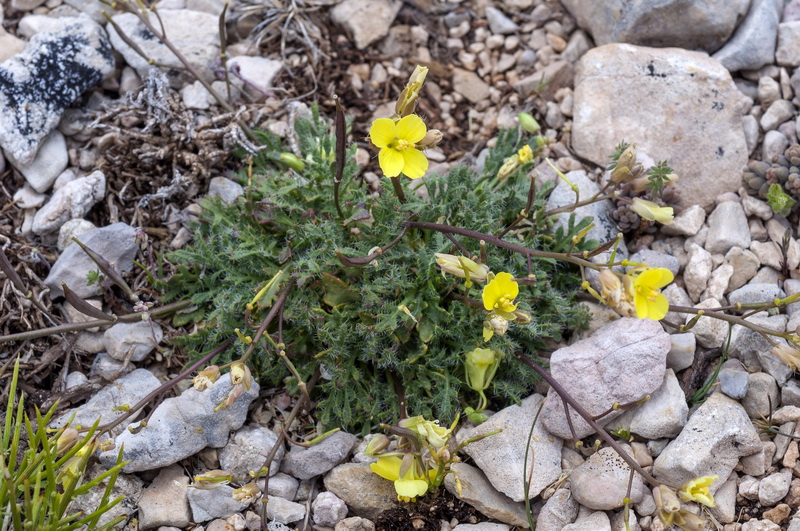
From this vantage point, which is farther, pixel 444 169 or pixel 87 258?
pixel 444 169

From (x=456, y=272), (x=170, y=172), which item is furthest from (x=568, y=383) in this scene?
(x=170, y=172)

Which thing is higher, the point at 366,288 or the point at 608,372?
the point at 366,288

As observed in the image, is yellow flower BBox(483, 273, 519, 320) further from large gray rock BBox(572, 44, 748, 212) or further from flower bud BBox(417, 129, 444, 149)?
large gray rock BBox(572, 44, 748, 212)

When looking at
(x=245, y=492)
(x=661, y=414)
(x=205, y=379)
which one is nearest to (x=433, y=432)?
(x=245, y=492)

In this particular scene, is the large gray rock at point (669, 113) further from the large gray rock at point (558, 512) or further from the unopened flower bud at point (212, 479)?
the unopened flower bud at point (212, 479)

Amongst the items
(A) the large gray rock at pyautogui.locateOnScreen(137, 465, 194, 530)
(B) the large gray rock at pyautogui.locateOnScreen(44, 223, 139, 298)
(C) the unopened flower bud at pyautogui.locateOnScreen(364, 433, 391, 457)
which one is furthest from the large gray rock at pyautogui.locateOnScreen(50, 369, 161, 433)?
(C) the unopened flower bud at pyautogui.locateOnScreen(364, 433, 391, 457)

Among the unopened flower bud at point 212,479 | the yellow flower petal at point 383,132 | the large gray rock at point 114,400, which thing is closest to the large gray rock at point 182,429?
the large gray rock at point 114,400

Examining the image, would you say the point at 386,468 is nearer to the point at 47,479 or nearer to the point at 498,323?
the point at 498,323
